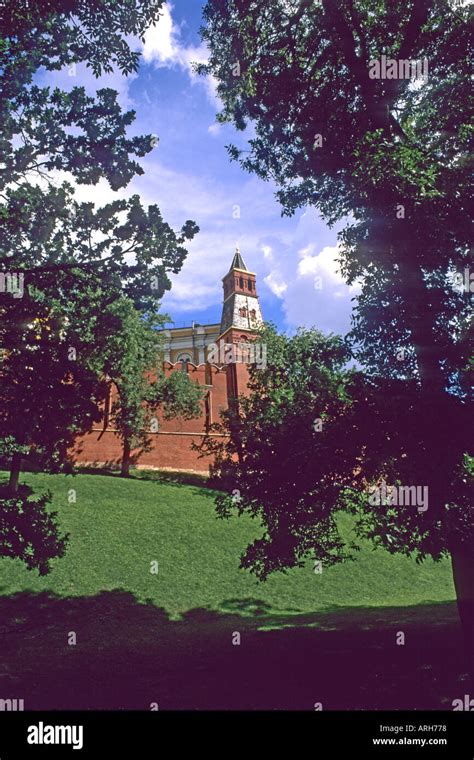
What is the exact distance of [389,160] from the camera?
7.71m

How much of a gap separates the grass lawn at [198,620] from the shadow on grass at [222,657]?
0.05 m

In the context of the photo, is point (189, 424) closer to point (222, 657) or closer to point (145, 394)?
point (145, 394)

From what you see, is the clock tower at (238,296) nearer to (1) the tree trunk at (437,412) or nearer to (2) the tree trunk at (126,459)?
(2) the tree trunk at (126,459)

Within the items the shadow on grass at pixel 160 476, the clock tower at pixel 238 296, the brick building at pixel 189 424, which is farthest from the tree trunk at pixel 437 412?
the clock tower at pixel 238 296

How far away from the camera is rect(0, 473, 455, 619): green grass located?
53.2ft

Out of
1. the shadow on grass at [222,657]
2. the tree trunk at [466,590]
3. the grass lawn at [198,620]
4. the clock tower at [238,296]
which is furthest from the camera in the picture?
the clock tower at [238,296]

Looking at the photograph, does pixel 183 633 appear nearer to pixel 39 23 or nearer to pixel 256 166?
pixel 256 166

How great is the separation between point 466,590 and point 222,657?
207 inches

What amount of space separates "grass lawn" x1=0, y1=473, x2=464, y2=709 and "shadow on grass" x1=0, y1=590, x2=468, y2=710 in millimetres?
46

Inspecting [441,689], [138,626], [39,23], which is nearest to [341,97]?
[39,23]

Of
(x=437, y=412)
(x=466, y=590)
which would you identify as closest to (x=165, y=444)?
(x=466, y=590)

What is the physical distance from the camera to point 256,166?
12008mm

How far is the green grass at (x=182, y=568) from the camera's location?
16.2 meters
